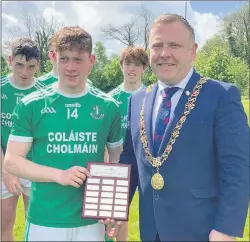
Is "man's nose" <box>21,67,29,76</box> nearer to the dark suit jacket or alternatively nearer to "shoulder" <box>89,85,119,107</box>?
"shoulder" <box>89,85,119,107</box>

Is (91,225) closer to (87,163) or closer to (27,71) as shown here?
(87,163)

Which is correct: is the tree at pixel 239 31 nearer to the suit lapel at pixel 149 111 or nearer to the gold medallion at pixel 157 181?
the suit lapel at pixel 149 111

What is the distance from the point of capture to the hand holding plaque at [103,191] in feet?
7.10

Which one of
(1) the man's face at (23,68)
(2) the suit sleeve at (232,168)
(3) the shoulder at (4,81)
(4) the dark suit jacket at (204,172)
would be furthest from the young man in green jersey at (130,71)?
(2) the suit sleeve at (232,168)

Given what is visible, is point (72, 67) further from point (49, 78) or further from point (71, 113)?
point (49, 78)

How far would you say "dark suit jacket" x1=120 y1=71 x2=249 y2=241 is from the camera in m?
1.91

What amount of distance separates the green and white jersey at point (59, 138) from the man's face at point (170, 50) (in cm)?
48

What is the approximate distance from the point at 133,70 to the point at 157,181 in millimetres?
2486

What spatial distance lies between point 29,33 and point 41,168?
2689 millimetres

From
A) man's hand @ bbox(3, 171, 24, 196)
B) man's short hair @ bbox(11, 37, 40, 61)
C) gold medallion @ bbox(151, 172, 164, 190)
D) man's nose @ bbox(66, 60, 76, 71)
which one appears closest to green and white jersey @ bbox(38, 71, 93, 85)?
man's short hair @ bbox(11, 37, 40, 61)

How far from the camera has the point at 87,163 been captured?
2.20 metres

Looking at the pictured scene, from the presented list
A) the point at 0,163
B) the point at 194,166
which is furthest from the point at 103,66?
the point at 194,166

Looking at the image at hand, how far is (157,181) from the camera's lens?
2074 mm

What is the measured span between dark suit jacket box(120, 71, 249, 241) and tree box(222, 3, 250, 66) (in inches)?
99.5
